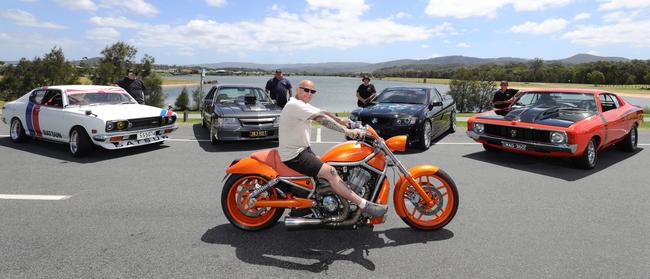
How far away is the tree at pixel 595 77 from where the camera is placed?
91812 mm

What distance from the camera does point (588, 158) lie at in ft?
22.8

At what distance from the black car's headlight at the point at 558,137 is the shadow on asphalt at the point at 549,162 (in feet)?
1.66

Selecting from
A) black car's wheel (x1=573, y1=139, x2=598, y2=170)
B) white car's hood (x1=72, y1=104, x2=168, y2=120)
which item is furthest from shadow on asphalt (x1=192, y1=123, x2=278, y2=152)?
black car's wheel (x1=573, y1=139, x2=598, y2=170)

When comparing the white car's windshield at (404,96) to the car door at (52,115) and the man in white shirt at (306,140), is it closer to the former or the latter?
the man in white shirt at (306,140)

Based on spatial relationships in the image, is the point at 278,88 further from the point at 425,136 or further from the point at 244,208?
the point at 244,208

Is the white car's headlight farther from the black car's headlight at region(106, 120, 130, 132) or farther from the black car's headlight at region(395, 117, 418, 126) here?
the black car's headlight at region(106, 120, 130, 132)

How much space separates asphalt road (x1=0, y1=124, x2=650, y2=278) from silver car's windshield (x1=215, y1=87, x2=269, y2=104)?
4.16 m

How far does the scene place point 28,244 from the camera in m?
3.67

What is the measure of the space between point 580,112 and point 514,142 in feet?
4.73

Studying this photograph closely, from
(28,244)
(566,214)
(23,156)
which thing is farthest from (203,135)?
(566,214)

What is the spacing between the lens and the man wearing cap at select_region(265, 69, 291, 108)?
12211 mm

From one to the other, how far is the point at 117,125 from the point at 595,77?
354ft

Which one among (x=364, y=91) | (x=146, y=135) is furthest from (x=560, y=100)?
(x=146, y=135)

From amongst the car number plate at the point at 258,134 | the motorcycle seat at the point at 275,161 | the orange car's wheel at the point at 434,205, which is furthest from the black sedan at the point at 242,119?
the orange car's wheel at the point at 434,205
